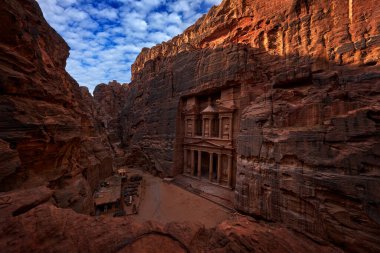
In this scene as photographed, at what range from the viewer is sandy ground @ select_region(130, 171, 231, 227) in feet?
37.5

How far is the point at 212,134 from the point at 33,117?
14487 millimetres

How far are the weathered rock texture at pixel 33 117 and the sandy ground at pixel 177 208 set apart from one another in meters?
4.46

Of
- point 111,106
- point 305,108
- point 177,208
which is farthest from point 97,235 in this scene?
point 111,106

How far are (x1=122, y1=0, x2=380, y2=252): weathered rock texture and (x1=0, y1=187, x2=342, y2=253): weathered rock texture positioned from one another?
12.1ft

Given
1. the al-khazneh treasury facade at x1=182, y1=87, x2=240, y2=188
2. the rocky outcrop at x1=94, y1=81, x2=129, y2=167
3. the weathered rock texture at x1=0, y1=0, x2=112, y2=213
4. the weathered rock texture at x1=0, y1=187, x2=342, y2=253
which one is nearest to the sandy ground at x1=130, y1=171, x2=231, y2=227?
the al-khazneh treasury facade at x1=182, y1=87, x2=240, y2=188

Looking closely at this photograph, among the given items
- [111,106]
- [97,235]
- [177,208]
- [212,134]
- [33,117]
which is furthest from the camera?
[111,106]

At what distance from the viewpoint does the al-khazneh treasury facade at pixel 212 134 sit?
1566cm

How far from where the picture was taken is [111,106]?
1758 inches

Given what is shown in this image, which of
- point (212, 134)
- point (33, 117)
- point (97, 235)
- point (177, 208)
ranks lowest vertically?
point (177, 208)

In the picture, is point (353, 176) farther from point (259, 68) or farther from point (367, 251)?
point (259, 68)

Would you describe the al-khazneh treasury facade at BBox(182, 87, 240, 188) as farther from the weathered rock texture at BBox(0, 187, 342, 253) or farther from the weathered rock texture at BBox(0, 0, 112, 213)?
the weathered rock texture at BBox(0, 187, 342, 253)

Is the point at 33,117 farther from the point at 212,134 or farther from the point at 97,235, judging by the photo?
the point at 212,134

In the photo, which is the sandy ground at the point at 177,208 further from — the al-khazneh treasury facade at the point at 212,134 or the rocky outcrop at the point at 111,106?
the rocky outcrop at the point at 111,106

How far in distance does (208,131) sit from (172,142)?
5088 millimetres
